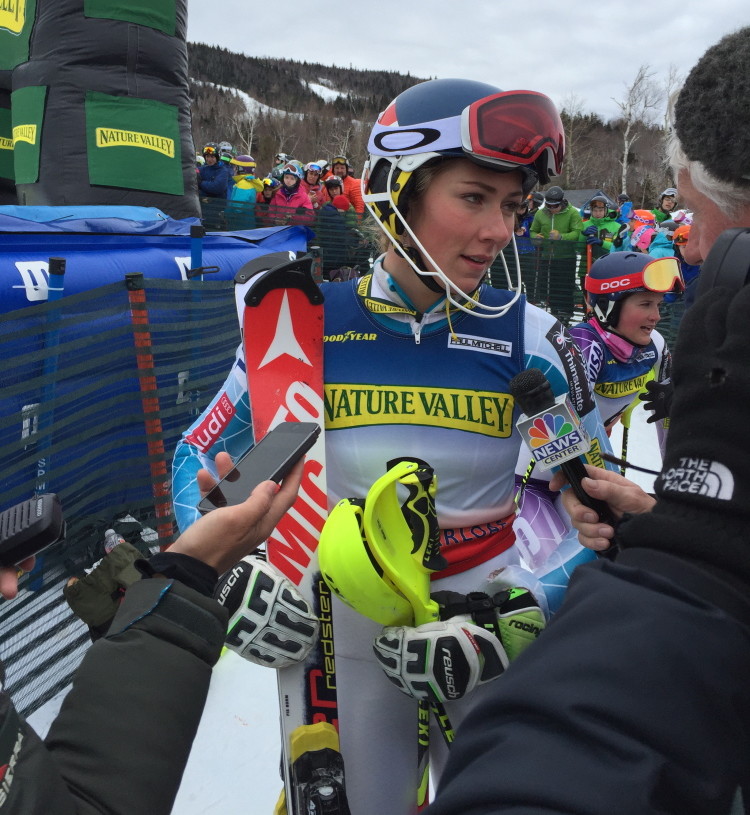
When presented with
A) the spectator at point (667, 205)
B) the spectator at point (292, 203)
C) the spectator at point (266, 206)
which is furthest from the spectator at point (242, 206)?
the spectator at point (667, 205)

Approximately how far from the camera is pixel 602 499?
165cm

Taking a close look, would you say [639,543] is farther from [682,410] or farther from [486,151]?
[486,151]

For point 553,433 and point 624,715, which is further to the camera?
point 553,433

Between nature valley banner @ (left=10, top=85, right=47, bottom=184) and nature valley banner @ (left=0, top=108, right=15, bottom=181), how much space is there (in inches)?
73.8

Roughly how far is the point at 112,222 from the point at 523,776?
5939 millimetres

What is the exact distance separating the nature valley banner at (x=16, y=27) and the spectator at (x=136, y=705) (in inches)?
304

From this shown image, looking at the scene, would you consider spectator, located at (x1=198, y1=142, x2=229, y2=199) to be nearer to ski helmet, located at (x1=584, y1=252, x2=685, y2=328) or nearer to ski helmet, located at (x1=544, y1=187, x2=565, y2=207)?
ski helmet, located at (x1=544, y1=187, x2=565, y2=207)

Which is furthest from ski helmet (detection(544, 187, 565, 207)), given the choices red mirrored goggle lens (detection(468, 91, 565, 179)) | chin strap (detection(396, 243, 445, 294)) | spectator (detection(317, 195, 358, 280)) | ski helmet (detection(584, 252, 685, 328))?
chin strap (detection(396, 243, 445, 294))

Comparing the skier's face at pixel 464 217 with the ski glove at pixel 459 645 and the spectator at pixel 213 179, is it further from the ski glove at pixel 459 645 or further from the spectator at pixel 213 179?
the spectator at pixel 213 179

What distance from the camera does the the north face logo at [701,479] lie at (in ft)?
2.00

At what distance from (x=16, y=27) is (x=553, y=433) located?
327 inches

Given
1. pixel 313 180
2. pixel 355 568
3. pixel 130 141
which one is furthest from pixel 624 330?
pixel 313 180

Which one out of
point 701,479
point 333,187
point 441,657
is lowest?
point 441,657

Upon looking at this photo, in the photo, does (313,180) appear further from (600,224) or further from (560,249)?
(600,224)
